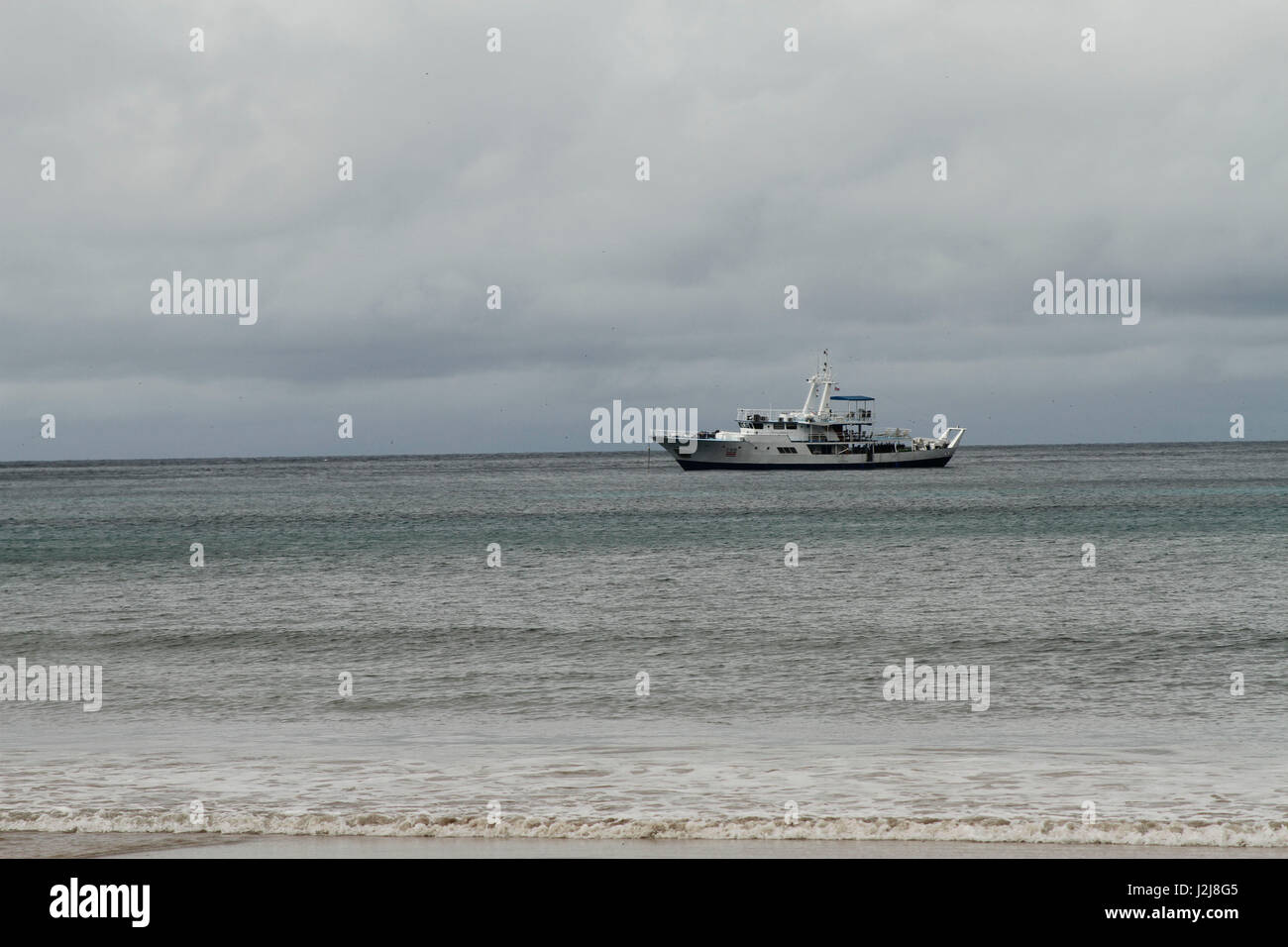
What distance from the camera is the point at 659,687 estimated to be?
70.9 feet

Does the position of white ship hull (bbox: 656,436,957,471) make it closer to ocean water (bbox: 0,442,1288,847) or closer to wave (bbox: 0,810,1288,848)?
ocean water (bbox: 0,442,1288,847)

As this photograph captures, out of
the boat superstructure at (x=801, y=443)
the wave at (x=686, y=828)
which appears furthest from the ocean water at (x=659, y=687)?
the boat superstructure at (x=801, y=443)

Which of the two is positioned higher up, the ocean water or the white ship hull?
the white ship hull

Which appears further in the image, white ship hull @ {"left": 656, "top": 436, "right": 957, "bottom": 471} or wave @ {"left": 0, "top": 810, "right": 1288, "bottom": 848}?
Result: white ship hull @ {"left": 656, "top": 436, "right": 957, "bottom": 471}

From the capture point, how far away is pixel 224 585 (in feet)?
134

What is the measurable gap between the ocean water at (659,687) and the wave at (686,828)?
0.16ft

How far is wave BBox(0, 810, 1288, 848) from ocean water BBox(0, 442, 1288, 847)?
1.9 inches

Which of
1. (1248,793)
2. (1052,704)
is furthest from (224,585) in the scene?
(1248,793)

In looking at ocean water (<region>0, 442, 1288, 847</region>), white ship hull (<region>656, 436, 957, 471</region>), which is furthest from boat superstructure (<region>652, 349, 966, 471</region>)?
ocean water (<region>0, 442, 1288, 847</region>)

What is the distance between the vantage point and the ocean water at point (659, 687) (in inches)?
459

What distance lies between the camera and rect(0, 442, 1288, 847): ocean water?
1166cm
